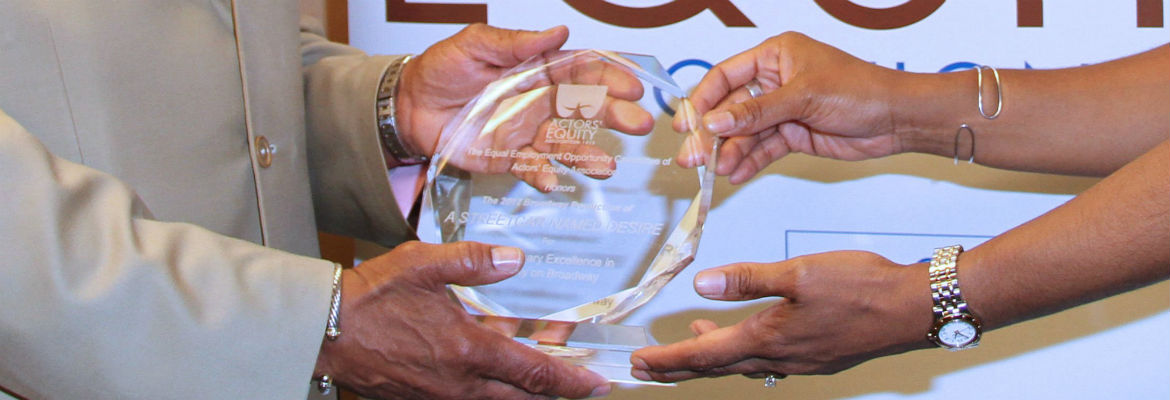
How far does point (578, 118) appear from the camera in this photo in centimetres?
93

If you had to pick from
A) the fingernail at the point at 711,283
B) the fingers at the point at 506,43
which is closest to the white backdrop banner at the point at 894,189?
the fingers at the point at 506,43

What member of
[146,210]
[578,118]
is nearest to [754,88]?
[578,118]

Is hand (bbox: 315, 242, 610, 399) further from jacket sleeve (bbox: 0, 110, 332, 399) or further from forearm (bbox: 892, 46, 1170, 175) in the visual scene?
forearm (bbox: 892, 46, 1170, 175)

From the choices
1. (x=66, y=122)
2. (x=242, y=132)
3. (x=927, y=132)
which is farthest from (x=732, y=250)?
(x=66, y=122)

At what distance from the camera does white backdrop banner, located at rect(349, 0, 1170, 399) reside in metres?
1.23

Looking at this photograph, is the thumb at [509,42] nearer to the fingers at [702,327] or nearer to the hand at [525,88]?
the hand at [525,88]

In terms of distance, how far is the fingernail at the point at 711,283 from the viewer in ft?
2.79

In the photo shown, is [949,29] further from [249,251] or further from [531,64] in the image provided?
[249,251]

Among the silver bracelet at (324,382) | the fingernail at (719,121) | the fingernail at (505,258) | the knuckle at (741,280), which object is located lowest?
the silver bracelet at (324,382)

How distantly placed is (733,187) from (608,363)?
17.9 inches

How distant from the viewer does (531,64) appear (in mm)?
1003

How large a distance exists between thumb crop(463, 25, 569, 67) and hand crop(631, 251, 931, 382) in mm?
315

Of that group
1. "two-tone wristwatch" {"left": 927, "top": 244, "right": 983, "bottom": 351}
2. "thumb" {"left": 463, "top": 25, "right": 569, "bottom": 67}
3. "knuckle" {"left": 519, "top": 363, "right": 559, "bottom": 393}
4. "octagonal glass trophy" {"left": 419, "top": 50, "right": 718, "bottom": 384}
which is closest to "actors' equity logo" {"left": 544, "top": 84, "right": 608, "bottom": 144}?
"octagonal glass trophy" {"left": 419, "top": 50, "right": 718, "bottom": 384}

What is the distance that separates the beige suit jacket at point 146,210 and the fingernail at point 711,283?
1.02 ft
